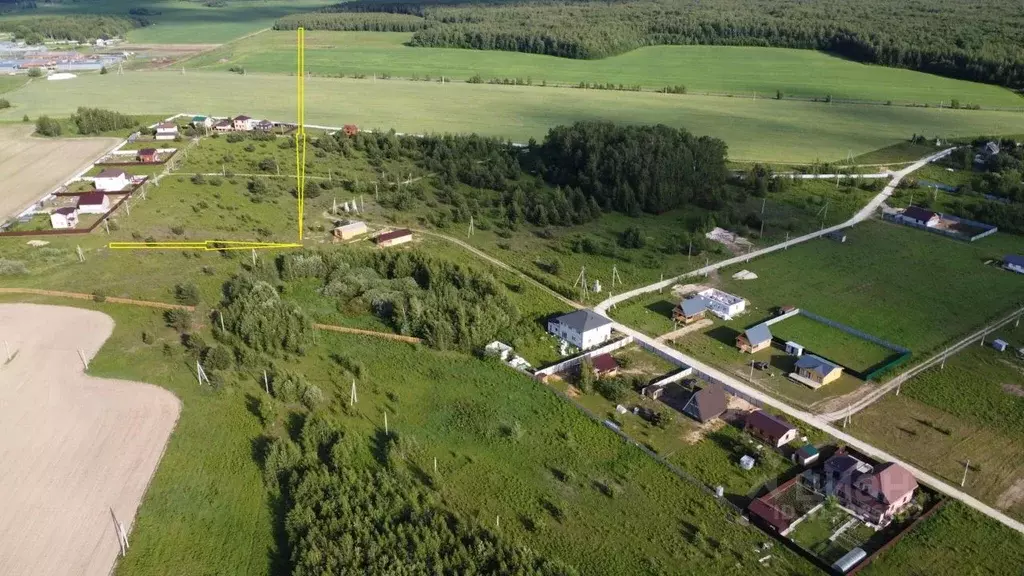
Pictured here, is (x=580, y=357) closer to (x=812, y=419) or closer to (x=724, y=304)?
(x=724, y=304)

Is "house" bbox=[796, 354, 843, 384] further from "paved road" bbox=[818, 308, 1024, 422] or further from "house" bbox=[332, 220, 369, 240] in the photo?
"house" bbox=[332, 220, 369, 240]

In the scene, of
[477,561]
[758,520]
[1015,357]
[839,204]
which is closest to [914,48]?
[839,204]

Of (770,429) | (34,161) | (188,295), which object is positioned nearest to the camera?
(770,429)

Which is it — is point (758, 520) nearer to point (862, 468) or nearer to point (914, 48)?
point (862, 468)

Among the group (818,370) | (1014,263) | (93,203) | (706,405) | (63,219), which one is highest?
(1014,263)

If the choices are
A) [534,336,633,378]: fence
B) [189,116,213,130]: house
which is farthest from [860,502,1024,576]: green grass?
[189,116,213,130]: house

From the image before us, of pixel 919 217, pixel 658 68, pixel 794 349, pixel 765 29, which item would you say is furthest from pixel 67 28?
pixel 794 349
